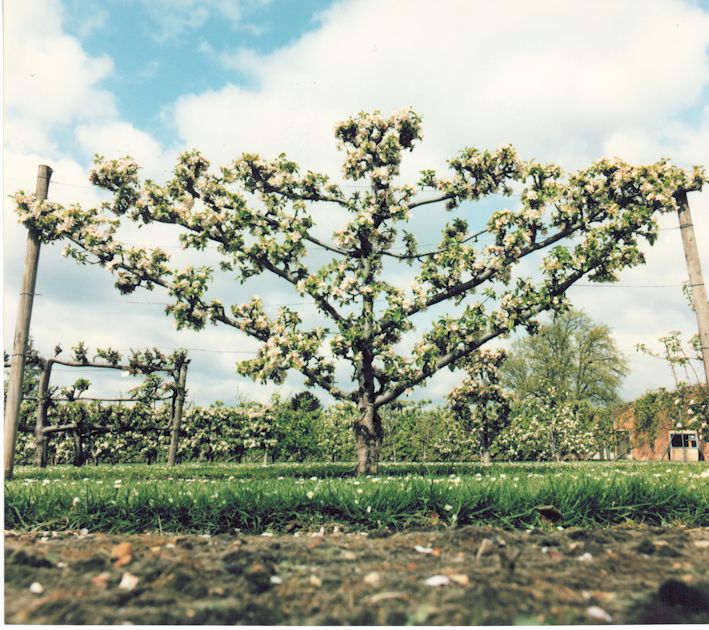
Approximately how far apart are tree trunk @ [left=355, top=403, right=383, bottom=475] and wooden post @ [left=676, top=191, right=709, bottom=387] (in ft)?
18.9

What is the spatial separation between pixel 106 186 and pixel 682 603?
11.1m

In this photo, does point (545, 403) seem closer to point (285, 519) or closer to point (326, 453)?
point (326, 453)

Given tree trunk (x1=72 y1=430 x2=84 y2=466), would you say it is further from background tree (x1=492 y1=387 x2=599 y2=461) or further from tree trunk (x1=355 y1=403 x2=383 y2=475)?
background tree (x1=492 y1=387 x2=599 y2=461)

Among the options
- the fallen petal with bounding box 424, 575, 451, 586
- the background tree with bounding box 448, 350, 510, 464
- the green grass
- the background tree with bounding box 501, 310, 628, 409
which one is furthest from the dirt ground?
the background tree with bounding box 501, 310, 628, 409

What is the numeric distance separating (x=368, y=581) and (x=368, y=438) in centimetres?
761

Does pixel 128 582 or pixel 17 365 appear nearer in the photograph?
pixel 128 582

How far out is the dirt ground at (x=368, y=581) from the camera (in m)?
2.27

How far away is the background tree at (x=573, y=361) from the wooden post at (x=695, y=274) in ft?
109

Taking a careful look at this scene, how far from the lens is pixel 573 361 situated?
43.6 m

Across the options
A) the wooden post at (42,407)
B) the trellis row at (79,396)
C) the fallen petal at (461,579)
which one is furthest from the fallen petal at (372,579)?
the wooden post at (42,407)

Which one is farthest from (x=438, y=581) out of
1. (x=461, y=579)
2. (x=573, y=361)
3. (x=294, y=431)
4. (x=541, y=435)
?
(x=573, y=361)

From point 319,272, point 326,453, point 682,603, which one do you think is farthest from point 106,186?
point 326,453

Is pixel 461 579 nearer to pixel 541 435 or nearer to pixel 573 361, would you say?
pixel 541 435

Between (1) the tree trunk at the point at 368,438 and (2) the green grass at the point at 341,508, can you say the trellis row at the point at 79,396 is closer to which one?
(1) the tree trunk at the point at 368,438
